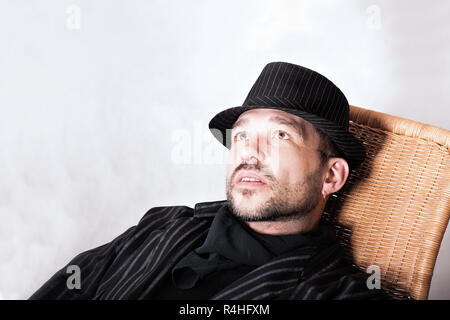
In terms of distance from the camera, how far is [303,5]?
301 cm

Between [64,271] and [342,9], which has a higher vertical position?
[342,9]

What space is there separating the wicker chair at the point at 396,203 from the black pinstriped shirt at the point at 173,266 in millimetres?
177

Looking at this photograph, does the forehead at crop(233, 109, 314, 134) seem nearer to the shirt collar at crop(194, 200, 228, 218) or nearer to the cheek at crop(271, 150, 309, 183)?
the cheek at crop(271, 150, 309, 183)

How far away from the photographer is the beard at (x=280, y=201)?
1922 millimetres

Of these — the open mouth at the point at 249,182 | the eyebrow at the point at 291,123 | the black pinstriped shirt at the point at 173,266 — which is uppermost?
the eyebrow at the point at 291,123

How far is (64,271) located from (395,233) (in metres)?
1.24

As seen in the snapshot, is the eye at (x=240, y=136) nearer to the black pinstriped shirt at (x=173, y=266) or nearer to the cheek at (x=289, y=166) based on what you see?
the cheek at (x=289, y=166)

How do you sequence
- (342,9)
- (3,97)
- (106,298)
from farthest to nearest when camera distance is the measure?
(342,9)
(3,97)
(106,298)

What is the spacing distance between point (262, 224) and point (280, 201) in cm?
12

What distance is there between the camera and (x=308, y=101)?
6.52ft

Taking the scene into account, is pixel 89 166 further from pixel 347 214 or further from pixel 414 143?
pixel 414 143

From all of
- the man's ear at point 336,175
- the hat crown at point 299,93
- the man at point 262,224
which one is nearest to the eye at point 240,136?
the man at point 262,224

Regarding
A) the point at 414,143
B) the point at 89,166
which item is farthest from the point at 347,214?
the point at 89,166

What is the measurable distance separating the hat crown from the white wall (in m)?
0.90
